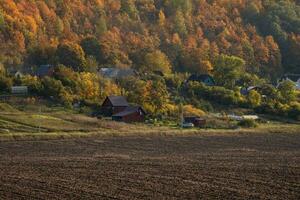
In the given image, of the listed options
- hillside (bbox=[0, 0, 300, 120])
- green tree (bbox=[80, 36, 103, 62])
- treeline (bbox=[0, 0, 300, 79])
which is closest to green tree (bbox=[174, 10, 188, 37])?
treeline (bbox=[0, 0, 300, 79])

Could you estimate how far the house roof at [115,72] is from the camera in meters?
80.4

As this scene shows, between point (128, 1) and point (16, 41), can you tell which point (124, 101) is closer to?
point (16, 41)

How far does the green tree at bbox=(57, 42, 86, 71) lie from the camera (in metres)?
79.9

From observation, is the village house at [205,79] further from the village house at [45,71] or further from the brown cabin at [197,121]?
the brown cabin at [197,121]

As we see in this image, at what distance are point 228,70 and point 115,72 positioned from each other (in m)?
13.8

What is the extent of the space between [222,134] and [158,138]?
20.9 feet

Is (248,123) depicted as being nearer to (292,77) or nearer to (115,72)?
(115,72)

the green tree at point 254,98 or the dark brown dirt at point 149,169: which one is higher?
the green tree at point 254,98

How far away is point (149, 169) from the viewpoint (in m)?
30.8

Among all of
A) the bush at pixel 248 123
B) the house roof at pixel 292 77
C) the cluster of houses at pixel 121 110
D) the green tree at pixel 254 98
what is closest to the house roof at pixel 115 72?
the green tree at pixel 254 98

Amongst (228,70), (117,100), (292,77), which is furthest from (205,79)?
Result: (117,100)

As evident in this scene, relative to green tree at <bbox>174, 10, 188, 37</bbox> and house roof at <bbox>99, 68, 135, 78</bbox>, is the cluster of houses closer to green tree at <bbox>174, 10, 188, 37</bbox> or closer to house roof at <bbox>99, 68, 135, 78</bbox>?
house roof at <bbox>99, 68, 135, 78</bbox>

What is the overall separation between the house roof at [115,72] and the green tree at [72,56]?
2951 mm

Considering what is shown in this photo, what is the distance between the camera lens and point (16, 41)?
9194cm
